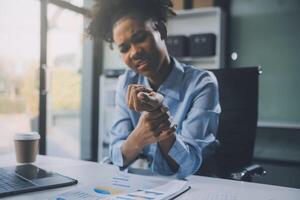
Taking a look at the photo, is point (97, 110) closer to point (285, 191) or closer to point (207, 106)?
point (207, 106)

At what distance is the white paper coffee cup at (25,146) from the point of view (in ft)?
3.75

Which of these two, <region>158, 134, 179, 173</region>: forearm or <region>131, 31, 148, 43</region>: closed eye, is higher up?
<region>131, 31, 148, 43</region>: closed eye

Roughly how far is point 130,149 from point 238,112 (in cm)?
50

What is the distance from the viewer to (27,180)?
2.91 ft

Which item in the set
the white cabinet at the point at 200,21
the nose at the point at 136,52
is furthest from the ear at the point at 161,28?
the white cabinet at the point at 200,21

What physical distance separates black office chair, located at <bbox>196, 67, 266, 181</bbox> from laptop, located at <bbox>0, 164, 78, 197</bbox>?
0.65 m

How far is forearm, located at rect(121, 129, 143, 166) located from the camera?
3.72ft

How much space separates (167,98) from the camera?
1137mm

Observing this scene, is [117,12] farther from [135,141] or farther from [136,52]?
[135,141]

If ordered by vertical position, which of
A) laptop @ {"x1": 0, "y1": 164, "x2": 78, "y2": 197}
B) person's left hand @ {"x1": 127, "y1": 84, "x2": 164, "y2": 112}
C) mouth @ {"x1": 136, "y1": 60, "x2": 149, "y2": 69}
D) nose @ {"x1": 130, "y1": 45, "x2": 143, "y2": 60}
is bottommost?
laptop @ {"x1": 0, "y1": 164, "x2": 78, "y2": 197}

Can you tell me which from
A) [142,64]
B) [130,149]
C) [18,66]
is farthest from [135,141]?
[18,66]

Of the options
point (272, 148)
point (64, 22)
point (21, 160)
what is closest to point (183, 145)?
point (21, 160)

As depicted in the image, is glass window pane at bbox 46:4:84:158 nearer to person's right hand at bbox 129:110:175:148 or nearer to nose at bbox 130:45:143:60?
nose at bbox 130:45:143:60

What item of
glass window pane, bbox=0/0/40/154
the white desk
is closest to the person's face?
the white desk
